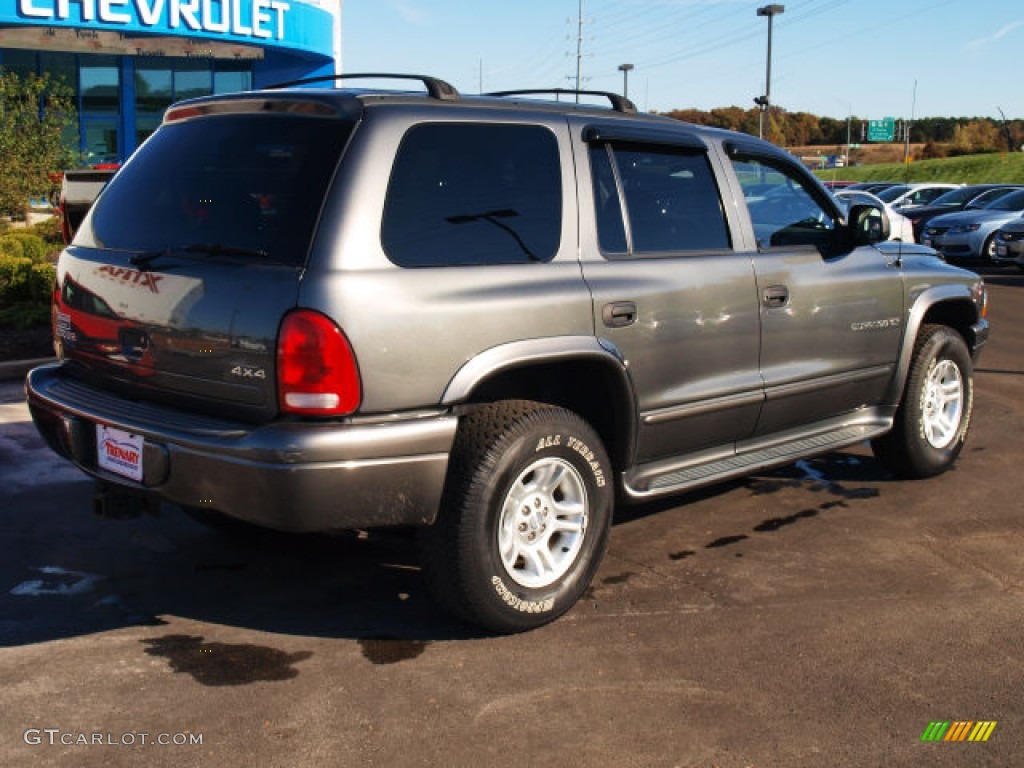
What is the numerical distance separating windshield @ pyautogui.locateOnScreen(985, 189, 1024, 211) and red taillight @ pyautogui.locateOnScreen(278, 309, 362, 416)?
71.3 ft

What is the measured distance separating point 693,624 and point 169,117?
2.84 m

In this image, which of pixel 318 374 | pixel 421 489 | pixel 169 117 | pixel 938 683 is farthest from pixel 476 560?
pixel 169 117

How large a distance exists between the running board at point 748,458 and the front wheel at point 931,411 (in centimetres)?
21

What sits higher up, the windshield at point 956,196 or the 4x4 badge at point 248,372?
the windshield at point 956,196

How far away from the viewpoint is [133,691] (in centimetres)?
360

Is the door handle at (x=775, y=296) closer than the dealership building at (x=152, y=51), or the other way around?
the door handle at (x=775, y=296)

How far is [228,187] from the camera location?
3979 millimetres

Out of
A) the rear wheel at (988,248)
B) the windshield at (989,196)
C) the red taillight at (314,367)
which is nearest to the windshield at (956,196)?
the windshield at (989,196)

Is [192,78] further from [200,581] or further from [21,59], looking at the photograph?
[200,581]

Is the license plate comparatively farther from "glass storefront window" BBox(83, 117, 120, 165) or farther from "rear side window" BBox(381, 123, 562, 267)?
"glass storefront window" BBox(83, 117, 120, 165)

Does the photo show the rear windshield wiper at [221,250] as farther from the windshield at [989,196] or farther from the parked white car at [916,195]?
the parked white car at [916,195]

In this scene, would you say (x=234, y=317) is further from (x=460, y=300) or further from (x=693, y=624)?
(x=693, y=624)

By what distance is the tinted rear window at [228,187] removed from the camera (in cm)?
376

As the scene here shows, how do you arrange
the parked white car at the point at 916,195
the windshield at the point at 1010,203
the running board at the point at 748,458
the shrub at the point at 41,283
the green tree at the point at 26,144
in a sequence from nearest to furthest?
the running board at the point at 748,458, the shrub at the point at 41,283, the green tree at the point at 26,144, the windshield at the point at 1010,203, the parked white car at the point at 916,195
